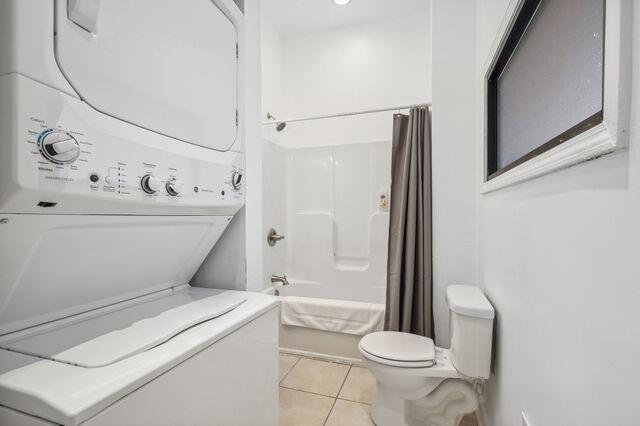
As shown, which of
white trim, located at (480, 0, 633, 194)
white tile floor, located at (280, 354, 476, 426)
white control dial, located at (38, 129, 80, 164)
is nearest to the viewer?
white trim, located at (480, 0, 633, 194)

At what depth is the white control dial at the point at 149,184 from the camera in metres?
0.80

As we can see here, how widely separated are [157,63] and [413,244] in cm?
163

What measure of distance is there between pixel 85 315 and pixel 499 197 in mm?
1573

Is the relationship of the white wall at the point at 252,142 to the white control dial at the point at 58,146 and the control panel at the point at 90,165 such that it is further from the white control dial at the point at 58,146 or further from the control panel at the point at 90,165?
Answer: the white control dial at the point at 58,146

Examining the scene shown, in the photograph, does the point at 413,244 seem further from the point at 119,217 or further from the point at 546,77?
the point at 119,217

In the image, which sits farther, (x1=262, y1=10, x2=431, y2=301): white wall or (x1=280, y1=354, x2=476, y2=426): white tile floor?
(x1=262, y1=10, x2=431, y2=301): white wall

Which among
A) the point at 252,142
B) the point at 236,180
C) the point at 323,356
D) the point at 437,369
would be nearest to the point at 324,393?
the point at 323,356

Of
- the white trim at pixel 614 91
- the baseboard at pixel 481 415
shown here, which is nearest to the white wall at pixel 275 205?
the baseboard at pixel 481 415

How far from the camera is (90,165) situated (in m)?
0.68

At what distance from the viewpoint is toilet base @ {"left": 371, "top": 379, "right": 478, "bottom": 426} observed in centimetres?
144

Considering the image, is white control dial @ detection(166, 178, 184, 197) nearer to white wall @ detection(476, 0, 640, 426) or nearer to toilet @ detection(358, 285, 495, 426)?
white wall @ detection(476, 0, 640, 426)

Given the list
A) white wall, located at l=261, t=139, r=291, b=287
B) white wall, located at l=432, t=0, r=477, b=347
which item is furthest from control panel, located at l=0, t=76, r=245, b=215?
white wall, located at l=261, t=139, r=291, b=287

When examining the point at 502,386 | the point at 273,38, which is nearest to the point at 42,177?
the point at 502,386

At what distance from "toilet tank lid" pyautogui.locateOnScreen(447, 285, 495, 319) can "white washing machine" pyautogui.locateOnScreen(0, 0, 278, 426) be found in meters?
0.81
